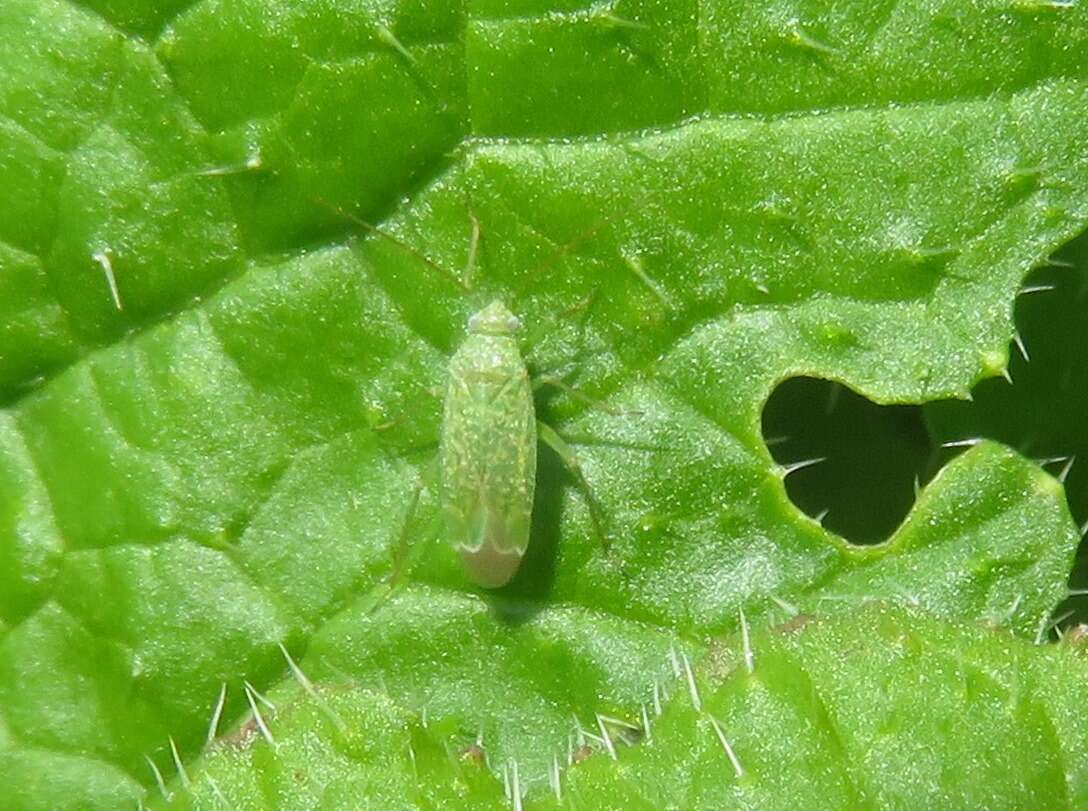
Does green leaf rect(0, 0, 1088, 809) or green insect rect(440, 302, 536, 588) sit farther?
green insect rect(440, 302, 536, 588)

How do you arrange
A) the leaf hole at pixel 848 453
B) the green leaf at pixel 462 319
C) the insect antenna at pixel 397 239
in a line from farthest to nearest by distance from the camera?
the leaf hole at pixel 848 453 → the insect antenna at pixel 397 239 → the green leaf at pixel 462 319

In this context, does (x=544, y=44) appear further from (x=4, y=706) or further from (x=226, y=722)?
(x=4, y=706)

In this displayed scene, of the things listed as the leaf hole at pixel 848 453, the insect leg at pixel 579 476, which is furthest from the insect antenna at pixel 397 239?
the leaf hole at pixel 848 453

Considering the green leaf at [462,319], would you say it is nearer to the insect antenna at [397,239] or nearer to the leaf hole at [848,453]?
the insect antenna at [397,239]

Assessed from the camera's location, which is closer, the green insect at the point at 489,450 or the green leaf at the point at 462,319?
the green leaf at the point at 462,319

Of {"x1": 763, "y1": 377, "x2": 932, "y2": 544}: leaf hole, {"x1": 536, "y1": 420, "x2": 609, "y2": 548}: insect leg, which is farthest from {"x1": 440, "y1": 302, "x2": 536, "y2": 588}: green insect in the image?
{"x1": 763, "y1": 377, "x2": 932, "y2": 544}: leaf hole

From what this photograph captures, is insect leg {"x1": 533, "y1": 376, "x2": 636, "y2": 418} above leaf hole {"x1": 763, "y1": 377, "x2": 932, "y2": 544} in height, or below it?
above

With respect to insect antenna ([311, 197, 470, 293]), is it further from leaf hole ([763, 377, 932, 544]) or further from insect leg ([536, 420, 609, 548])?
leaf hole ([763, 377, 932, 544])

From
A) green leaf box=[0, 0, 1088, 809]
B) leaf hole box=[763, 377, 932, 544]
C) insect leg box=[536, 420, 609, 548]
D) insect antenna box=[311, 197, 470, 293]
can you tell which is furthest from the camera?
leaf hole box=[763, 377, 932, 544]
